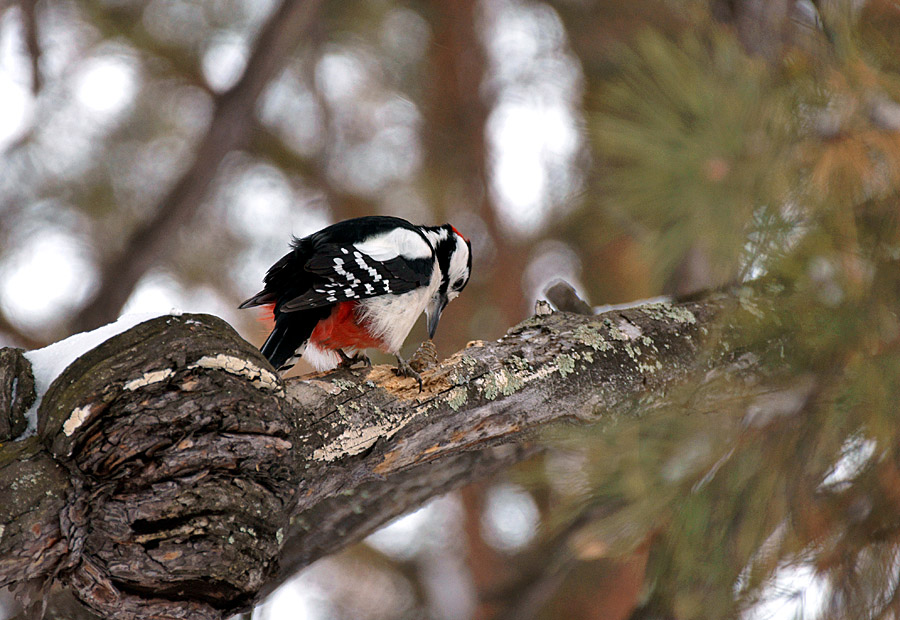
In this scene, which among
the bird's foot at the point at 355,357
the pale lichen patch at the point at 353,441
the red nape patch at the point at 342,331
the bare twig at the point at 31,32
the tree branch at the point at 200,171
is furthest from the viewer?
the tree branch at the point at 200,171

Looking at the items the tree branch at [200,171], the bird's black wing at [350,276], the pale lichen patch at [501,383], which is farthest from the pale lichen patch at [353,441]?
the tree branch at [200,171]

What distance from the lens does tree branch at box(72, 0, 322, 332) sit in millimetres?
3348

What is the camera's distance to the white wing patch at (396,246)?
7.20ft

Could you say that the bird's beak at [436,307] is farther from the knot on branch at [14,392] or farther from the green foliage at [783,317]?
the knot on branch at [14,392]

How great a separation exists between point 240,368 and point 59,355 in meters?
0.34

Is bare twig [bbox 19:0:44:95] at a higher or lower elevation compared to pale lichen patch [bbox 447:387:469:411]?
higher

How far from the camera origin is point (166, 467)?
1239mm

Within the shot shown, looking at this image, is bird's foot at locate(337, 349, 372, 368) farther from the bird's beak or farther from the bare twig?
the bare twig

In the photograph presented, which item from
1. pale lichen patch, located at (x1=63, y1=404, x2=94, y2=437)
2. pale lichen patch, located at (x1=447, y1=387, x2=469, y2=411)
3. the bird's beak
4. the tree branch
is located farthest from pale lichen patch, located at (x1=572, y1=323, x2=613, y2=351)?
the tree branch

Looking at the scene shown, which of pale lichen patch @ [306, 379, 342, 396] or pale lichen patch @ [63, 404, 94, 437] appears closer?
pale lichen patch @ [63, 404, 94, 437]

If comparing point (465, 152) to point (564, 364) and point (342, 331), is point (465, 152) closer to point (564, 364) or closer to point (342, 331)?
point (342, 331)

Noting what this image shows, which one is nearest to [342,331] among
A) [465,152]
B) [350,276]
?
[350,276]

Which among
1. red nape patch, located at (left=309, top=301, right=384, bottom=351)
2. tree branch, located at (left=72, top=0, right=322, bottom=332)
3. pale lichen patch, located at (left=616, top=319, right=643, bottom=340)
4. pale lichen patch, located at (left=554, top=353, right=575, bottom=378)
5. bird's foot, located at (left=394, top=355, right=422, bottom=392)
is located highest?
tree branch, located at (left=72, top=0, right=322, bottom=332)

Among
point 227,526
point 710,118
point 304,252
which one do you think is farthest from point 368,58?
point 227,526
